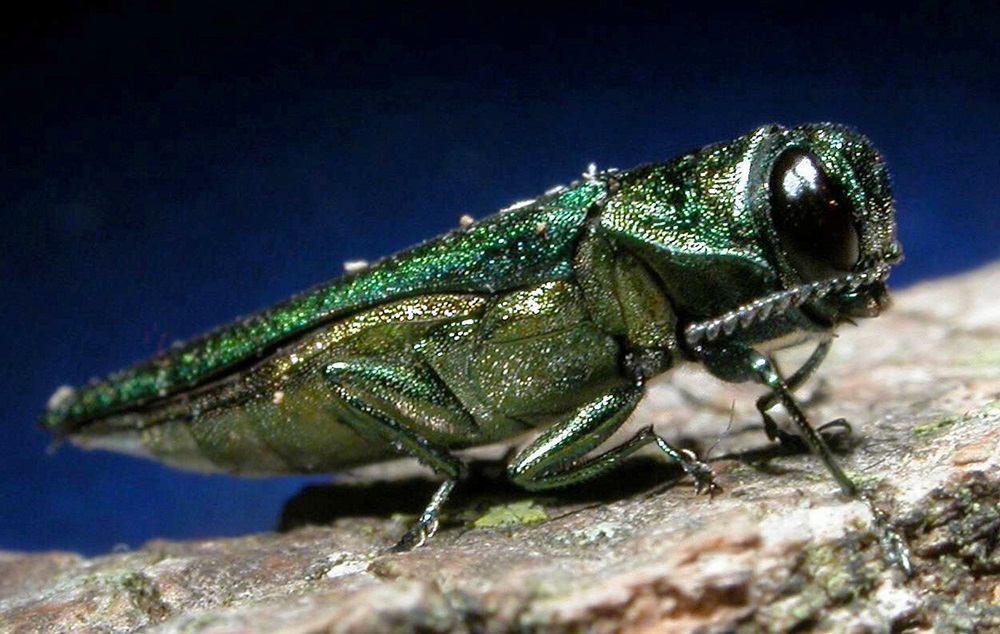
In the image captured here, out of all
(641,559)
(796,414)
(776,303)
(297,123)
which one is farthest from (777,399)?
(297,123)

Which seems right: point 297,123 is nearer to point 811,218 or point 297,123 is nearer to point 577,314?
point 577,314

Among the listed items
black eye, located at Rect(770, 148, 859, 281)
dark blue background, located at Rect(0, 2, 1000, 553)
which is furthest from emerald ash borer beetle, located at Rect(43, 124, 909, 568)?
dark blue background, located at Rect(0, 2, 1000, 553)

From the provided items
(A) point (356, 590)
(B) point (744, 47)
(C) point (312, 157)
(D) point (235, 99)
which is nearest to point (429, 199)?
(C) point (312, 157)

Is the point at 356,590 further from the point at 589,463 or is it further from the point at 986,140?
the point at 986,140

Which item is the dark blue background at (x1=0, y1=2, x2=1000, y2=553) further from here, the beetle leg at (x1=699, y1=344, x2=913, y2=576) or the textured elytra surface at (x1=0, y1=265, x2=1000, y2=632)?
the beetle leg at (x1=699, y1=344, x2=913, y2=576)

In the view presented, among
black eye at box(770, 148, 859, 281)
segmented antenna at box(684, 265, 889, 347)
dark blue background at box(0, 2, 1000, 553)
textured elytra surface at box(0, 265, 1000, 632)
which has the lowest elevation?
textured elytra surface at box(0, 265, 1000, 632)

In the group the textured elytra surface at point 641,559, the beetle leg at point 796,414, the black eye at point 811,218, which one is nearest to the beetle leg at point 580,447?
the textured elytra surface at point 641,559

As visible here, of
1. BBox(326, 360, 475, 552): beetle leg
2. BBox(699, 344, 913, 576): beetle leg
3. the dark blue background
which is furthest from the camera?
the dark blue background

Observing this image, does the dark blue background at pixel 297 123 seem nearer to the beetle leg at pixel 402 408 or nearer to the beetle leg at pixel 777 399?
the beetle leg at pixel 777 399
